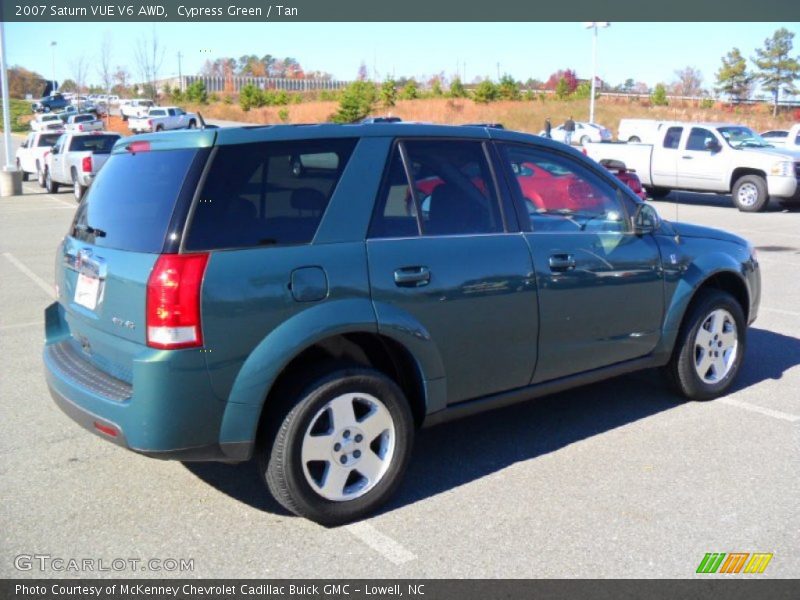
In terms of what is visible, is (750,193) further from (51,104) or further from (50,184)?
(51,104)

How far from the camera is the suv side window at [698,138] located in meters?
20.1

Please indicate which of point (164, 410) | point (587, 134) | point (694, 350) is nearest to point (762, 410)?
point (694, 350)

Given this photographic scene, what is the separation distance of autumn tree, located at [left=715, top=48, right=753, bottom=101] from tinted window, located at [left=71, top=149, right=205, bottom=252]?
245ft

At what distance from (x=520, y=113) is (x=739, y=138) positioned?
39044 millimetres

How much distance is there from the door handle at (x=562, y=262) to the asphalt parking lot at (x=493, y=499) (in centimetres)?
106

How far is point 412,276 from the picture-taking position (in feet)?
13.9

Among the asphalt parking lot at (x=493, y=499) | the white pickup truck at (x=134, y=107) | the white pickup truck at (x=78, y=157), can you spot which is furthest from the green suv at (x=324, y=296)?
the white pickup truck at (x=134, y=107)

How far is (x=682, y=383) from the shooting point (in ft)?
18.9

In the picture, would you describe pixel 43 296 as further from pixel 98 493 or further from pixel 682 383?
pixel 682 383

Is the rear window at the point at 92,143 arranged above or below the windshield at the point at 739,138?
below

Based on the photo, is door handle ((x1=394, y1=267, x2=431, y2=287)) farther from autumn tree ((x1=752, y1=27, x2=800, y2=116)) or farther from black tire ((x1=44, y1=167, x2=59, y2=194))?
autumn tree ((x1=752, y1=27, x2=800, y2=116))

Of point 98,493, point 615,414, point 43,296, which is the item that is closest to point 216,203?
point 98,493

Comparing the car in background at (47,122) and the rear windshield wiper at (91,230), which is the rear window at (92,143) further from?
the car in background at (47,122)

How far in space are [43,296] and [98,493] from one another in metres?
5.65
